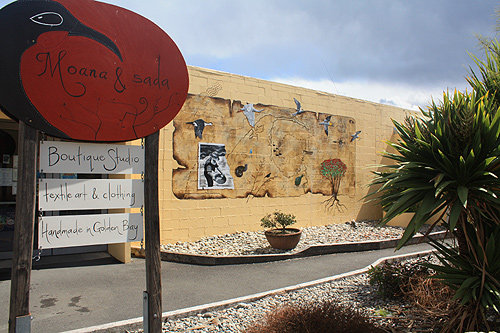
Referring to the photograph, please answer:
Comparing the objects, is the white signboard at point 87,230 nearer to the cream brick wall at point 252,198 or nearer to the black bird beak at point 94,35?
the black bird beak at point 94,35

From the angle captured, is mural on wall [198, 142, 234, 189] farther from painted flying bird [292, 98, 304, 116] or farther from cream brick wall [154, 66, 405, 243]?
painted flying bird [292, 98, 304, 116]

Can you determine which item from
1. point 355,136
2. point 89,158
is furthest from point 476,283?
point 355,136

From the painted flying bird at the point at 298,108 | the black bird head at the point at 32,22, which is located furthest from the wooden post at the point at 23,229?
the painted flying bird at the point at 298,108

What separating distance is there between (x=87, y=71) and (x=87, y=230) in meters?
1.33

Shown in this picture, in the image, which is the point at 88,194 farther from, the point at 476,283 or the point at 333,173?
the point at 333,173

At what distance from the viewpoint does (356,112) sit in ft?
39.1

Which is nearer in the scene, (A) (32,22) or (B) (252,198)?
(A) (32,22)

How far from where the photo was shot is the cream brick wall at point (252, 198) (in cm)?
805

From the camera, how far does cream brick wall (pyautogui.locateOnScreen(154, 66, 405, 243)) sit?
8047 mm

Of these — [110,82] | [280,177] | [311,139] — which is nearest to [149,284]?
[110,82]

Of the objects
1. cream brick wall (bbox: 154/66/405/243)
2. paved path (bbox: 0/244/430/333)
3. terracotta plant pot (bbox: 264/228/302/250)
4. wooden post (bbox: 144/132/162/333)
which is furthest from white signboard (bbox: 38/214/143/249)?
terracotta plant pot (bbox: 264/228/302/250)

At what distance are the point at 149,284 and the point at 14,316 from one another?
1.02 meters

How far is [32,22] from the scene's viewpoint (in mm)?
2725

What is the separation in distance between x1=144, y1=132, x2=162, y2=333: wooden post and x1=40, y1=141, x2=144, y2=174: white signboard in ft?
0.31
